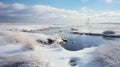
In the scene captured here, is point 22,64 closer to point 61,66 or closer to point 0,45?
point 61,66

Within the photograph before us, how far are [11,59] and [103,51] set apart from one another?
7410 mm

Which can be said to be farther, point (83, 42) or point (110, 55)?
point (83, 42)

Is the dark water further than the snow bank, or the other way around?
the dark water

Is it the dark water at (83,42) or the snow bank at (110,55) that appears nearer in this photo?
the snow bank at (110,55)

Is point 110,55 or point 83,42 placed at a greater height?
point 110,55

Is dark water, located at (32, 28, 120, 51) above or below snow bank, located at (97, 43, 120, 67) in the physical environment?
below

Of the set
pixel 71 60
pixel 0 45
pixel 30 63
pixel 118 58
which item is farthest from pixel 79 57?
pixel 0 45

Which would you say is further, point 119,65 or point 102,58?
point 102,58

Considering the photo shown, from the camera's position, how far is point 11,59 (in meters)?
14.5

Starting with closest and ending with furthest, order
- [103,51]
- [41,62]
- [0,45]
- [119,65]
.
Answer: [119,65]
[41,62]
[103,51]
[0,45]

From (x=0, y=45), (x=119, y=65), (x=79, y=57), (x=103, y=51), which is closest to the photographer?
(x=119, y=65)

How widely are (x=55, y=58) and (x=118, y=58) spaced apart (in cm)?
519

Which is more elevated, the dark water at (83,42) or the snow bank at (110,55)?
the snow bank at (110,55)

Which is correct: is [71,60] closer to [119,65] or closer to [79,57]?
[79,57]
